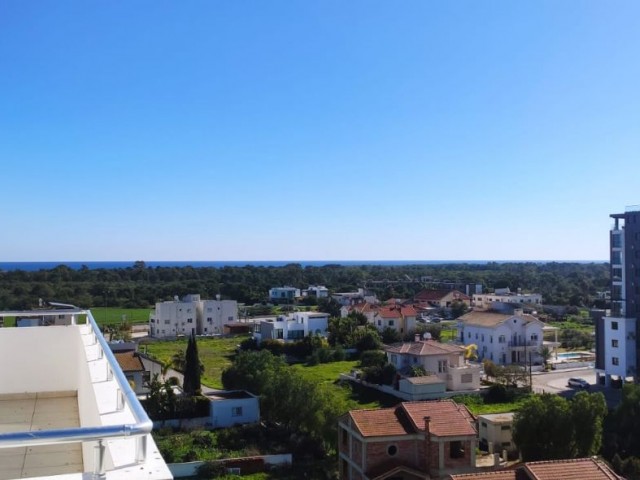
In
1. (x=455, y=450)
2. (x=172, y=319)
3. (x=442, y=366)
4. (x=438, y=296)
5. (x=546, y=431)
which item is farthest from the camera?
(x=438, y=296)

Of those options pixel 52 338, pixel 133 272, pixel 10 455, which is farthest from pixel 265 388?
pixel 133 272

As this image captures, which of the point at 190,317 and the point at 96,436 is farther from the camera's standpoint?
the point at 190,317

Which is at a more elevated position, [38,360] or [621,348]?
[38,360]

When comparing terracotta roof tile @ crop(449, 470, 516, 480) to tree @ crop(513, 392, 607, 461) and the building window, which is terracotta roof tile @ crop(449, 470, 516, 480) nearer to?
the building window

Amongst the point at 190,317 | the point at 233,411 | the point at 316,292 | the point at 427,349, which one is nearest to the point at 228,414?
the point at 233,411

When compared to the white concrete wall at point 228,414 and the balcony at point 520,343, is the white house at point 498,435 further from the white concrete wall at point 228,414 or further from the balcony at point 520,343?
the balcony at point 520,343

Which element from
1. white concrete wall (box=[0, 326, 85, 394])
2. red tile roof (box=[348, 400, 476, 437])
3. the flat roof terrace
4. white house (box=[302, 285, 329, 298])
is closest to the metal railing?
the flat roof terrace

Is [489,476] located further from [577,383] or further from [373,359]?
[373,359]
